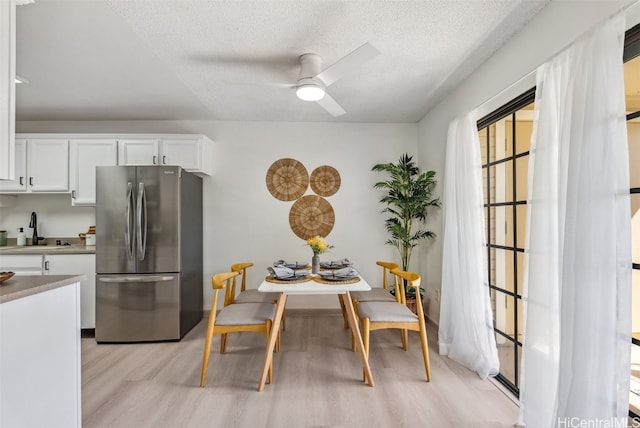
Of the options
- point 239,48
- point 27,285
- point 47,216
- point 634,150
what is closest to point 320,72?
point 239,48

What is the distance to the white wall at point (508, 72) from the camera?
5.30ft

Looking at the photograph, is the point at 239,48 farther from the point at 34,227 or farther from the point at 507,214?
the point at 34,227

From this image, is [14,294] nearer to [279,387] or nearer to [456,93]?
[279,387]

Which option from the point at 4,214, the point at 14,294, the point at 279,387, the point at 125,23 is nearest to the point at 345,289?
the point at 279,387

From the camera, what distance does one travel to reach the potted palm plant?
12.3ft

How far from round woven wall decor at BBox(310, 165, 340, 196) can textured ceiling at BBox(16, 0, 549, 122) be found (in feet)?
2.85

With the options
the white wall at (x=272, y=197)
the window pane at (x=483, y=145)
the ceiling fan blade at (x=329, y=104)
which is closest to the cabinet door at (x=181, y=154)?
the white wall at (x=272, y=197)

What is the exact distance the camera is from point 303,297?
165 inches

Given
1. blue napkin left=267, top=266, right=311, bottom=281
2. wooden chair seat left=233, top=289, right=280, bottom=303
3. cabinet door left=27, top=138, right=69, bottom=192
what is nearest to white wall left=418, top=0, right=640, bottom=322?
blue napkin left=267, top=266, right=311, bottom=281

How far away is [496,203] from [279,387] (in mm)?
2260

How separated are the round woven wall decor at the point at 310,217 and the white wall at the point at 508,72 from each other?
1.32m

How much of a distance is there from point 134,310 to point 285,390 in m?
1.94

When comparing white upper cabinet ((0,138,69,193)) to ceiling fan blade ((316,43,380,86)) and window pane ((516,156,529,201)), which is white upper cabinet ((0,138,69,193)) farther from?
window pane ((516,156,529,201))

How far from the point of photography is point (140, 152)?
12.3 feet
